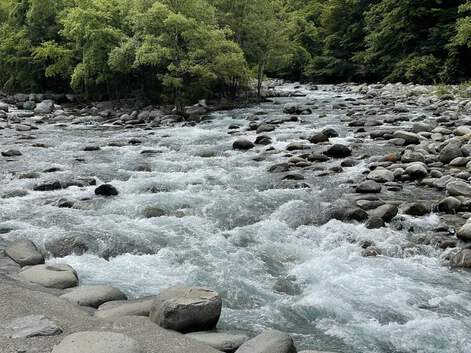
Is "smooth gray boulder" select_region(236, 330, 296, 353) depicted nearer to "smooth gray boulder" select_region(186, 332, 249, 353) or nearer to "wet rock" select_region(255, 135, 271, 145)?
"smooth gray boulder" select_region(186, 332, 249, 353)

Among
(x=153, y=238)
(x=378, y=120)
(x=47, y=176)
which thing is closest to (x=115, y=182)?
(x=47, y=176)

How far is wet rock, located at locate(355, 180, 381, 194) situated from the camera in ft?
31.7

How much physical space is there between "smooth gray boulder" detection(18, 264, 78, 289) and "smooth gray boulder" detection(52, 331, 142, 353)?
185cm

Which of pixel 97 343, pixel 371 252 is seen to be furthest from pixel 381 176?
pixel 97 343

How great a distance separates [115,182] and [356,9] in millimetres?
41031

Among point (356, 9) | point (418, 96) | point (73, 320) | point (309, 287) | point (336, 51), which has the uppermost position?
point (356, 9)

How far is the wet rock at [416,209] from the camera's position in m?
8.23

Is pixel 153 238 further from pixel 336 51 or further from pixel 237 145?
pixel 336 51

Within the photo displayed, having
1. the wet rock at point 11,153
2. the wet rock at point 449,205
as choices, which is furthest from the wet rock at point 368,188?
the wet rock at point 11,153

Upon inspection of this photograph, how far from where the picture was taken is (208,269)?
21.1ft

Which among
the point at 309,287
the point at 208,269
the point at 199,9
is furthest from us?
the point at 199,9

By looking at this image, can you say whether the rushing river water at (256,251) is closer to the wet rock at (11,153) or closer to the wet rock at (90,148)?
the wet rock at (11,153)

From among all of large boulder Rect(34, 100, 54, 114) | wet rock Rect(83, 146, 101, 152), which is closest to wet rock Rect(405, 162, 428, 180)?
wet rock Rect(83, 146, 101, 152)

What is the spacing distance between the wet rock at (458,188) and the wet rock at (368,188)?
134cm
